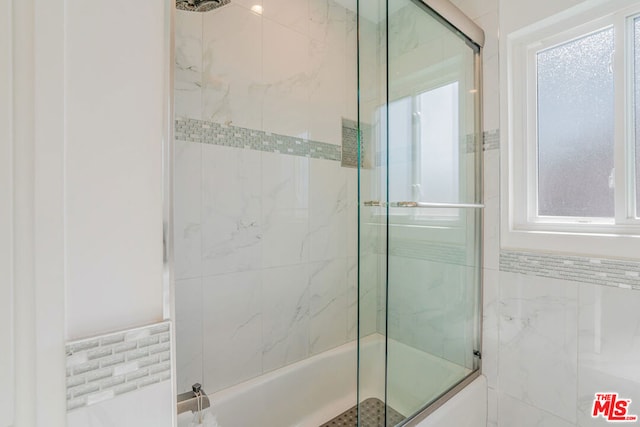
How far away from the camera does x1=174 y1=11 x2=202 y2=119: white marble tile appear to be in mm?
1314

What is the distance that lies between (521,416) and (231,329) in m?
1.43

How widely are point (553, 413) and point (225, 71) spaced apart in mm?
2136

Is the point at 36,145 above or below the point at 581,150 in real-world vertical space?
below

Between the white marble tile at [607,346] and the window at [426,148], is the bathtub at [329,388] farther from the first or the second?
the window at [426,148]

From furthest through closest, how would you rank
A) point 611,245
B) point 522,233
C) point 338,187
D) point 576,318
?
point 338,187
point 522,233
point 576,318
point 611,245

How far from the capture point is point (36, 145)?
45 cm

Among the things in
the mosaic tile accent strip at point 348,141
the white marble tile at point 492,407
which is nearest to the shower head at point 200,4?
the mosaic tile accent strip at point 348,141

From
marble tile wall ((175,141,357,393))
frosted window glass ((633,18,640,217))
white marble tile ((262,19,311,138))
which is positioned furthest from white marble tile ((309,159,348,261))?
frosted window glass ((633,18,640,217))

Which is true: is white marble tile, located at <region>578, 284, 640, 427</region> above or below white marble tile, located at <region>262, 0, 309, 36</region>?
below

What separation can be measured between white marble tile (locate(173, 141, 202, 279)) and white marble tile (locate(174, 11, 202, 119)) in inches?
6.4

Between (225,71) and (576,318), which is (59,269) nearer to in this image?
(225,71)

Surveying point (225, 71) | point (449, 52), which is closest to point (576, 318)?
point (449, 52)

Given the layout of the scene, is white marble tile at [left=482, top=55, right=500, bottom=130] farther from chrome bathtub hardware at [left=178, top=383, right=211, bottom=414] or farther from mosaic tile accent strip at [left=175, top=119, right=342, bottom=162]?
chrome bathtub hardware at [left=178, top=383, right=211, bottom=414]

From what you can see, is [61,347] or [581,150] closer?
[61,347]
